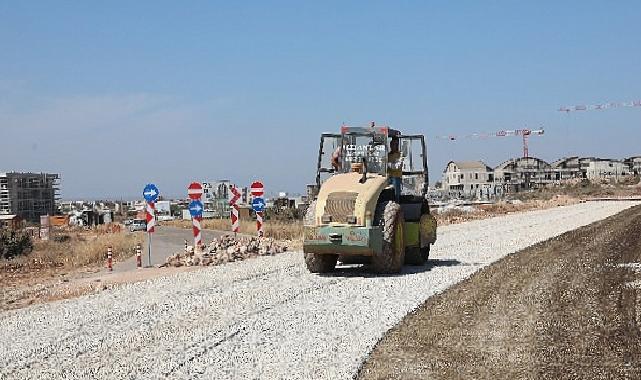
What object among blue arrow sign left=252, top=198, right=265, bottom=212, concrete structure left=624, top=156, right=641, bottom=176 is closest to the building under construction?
blue arrow sign left=252, top=198, right=265, bottom=212

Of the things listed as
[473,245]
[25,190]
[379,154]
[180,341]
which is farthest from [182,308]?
[25,190]

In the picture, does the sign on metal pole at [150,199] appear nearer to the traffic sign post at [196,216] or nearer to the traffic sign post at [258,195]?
the traffic sign post at [196,216]


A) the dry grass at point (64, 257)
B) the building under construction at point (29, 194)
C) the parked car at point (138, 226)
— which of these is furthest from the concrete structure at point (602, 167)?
the dry grass at point (64, 257)

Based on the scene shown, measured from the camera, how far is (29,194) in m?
94.3

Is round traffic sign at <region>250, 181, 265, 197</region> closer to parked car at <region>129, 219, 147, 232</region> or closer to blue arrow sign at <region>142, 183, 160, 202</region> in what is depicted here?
blue arrow sign at <region>142, 183, 160, 202</region>

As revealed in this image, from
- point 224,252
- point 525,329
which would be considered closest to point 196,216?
point 224,252

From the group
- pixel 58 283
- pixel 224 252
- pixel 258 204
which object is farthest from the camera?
pixel 258 204

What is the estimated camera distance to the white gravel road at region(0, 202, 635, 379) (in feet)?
28.2

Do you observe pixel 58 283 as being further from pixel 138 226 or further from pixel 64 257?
pixel 138 226

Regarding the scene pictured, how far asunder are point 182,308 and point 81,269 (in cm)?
1422

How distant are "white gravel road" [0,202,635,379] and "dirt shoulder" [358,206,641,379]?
1.57 ft

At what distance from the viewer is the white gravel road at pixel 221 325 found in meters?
8.61

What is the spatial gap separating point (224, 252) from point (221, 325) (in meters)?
11.7

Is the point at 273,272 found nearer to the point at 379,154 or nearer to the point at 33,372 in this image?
the point at 379,154
